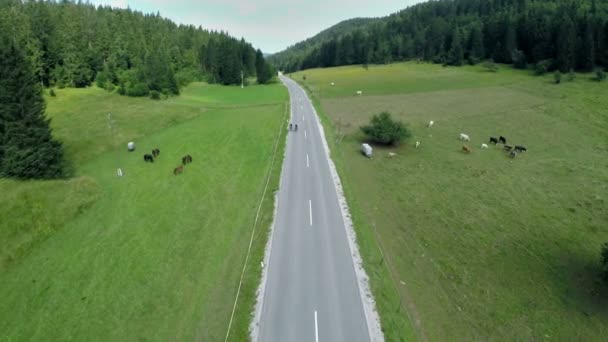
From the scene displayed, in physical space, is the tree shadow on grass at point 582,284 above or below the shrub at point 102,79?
below

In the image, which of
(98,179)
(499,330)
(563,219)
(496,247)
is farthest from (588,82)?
(98,179)

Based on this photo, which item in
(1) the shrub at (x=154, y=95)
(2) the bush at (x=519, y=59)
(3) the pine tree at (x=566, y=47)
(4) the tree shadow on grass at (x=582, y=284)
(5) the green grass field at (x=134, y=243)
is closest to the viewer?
(5) the green grass field at (x=134, y=243)

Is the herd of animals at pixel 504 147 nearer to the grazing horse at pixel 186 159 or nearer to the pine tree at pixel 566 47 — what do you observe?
the grazing horse at pixel 186 159

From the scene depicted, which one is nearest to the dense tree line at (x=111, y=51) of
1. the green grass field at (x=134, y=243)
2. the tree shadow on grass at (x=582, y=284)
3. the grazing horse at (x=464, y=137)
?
the green grass field at (x=134, y=243)

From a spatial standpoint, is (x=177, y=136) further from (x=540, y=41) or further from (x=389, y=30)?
(x=389, y=30)

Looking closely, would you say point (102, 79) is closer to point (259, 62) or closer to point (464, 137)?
point (259, 62)

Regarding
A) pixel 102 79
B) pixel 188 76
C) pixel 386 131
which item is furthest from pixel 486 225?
pixel 188 76
